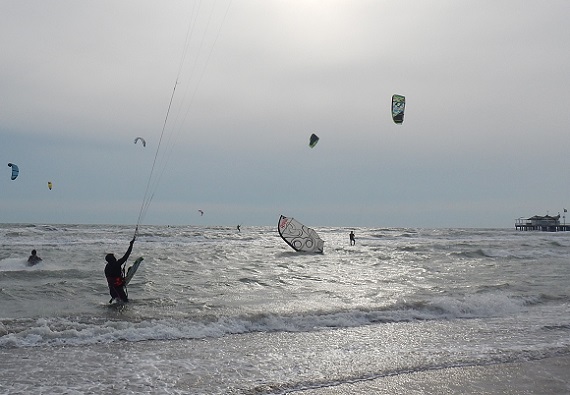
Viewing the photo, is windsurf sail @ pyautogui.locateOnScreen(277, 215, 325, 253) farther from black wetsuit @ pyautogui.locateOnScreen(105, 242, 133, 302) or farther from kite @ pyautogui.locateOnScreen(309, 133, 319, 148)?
black wetsuit @ pyautogui.locateOnScreen(105, 242, 133, 302)

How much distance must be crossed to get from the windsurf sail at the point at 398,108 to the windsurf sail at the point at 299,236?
10.8 metres

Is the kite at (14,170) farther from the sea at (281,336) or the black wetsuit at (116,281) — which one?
the black wetsuit at (116,281)

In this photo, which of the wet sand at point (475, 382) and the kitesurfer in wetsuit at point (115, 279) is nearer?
the wet sand at point (475, 382)

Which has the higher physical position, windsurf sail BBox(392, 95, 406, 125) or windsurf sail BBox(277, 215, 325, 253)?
windsurf sail BBox(392, 95, 406, 125)

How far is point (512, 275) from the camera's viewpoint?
17172mm

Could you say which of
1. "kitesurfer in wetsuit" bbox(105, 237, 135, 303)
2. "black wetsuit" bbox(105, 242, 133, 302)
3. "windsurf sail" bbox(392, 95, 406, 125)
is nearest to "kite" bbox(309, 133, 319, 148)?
"windsurf sail" bbox(392, 95, 406, 125)

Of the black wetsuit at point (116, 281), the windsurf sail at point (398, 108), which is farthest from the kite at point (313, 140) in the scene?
the black wetsuit at point (116, 281)

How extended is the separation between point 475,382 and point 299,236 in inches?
862

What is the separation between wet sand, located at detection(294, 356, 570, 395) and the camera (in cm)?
538

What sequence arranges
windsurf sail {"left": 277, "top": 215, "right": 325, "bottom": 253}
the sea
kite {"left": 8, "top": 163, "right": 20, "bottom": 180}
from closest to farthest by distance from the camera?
the sea, kite {"left": 8, "top": 163, "right": 20, "bottom": 180}, windsurf sail {"left": 277, "top": 215, "right": 325, "bottom": 253}

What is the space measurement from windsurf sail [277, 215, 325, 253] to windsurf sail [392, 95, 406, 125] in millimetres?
10779

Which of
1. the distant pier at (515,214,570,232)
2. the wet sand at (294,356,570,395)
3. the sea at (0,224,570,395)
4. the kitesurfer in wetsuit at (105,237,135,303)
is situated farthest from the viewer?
the distant pier at (515,214,570,232)

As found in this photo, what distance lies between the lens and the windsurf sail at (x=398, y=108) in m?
17.9

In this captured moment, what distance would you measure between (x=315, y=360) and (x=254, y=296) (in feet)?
17.9
